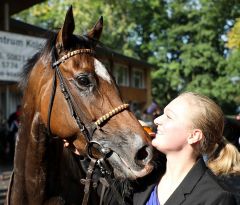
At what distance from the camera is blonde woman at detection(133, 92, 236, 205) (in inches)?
86.7

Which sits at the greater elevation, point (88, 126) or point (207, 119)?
point (207, 119)

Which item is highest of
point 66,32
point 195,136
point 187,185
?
point 66,32

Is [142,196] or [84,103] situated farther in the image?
[84,103]

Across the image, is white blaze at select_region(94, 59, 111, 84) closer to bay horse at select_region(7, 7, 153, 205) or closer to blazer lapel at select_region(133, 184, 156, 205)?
bay horse at select_region(7, 7, 153, 205)

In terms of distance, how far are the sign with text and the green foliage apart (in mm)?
20973

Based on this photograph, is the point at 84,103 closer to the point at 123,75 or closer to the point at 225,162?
the point at 225,162

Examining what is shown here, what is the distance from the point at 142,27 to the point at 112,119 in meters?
36.7

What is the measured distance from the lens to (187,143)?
226 centimetres

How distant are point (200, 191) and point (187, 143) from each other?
0.25m

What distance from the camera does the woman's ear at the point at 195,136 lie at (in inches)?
87.8

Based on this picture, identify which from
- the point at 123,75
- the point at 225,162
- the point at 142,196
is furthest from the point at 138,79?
the point at 142,196

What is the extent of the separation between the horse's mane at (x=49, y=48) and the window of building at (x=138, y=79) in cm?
3061

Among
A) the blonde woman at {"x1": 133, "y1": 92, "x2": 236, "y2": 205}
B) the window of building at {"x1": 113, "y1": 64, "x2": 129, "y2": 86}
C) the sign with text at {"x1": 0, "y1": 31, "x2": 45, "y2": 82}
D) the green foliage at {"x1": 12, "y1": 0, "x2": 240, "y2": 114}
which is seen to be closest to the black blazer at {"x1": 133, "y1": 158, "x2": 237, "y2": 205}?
the blonde woman at {"x1": 133, "y1": 92, "x2": 236, "y2": 205}

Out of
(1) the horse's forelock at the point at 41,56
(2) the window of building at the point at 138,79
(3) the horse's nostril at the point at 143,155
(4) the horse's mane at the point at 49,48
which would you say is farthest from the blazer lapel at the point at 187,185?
(2) the window of building at the point at 138,79
